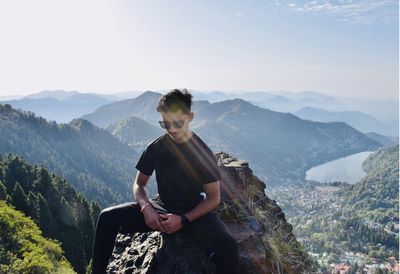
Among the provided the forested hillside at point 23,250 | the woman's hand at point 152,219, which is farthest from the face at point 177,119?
the forested hillside at point 23,250

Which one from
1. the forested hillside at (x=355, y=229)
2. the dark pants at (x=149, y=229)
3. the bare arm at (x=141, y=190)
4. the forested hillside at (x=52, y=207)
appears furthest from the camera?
the forested hillside at (x=355, y=229)

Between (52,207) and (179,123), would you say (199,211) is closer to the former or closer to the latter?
(179,123)

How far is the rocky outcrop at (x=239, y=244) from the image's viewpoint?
508 cm

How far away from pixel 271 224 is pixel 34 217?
121 feet

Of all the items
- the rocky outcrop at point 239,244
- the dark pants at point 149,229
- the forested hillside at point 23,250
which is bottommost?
the forested hillside at point 23,250

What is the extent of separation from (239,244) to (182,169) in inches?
65.4

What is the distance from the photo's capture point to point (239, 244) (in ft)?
18.7

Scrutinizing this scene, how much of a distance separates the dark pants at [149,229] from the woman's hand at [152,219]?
26cm

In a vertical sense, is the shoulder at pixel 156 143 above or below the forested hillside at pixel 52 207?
above

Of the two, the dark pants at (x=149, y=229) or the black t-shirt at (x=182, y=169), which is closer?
the dark pants at (x=149, y=229)

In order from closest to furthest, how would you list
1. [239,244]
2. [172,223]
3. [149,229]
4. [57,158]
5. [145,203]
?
[172,223]
[145,203]
[149,229]
[239,244]
[57,158]

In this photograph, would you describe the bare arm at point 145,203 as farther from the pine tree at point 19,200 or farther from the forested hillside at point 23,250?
the pine tree at point 19,200

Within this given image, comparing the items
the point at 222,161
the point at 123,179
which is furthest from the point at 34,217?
the point at 123,179

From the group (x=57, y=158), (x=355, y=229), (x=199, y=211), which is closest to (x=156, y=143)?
(x=199, y=211)
